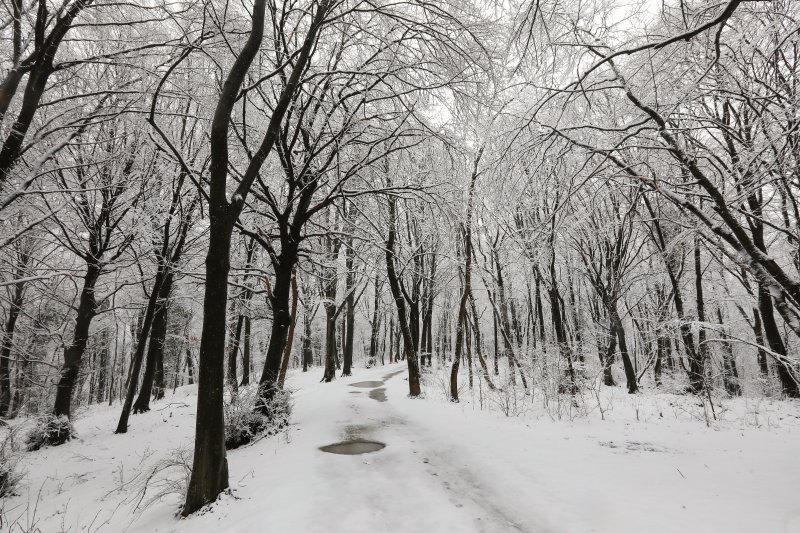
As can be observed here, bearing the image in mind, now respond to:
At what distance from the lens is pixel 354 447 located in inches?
232

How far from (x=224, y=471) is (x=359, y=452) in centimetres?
205

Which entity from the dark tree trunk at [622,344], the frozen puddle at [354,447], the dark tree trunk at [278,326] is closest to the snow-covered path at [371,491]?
the frozen puddle at [354,447]

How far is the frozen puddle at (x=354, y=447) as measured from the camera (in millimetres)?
5660

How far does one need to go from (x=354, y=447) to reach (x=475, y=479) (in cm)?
220

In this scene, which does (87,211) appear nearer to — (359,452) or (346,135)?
(346,135)

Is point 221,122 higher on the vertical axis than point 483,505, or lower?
higher

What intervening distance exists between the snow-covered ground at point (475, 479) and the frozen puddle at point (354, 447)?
0.20 meters

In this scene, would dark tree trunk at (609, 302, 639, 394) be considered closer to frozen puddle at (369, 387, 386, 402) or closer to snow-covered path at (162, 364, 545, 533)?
frozen puddle at (369, 387, 386, 402)

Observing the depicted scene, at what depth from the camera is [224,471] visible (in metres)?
4.19

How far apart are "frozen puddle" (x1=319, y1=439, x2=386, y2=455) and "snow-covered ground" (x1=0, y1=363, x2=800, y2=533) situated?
204 mm

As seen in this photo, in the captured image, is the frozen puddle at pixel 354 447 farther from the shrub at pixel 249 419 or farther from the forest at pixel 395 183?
the shrub at pixel 249 419

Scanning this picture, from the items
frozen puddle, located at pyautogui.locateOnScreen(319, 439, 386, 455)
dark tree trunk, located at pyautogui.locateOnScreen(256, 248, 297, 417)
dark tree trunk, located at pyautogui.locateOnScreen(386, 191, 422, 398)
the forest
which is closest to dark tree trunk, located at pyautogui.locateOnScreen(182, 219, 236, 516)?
the forest

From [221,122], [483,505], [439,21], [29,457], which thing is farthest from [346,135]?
[29,457]

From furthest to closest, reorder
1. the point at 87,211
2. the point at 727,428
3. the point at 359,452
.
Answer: the point at 87,211 → the point at 727,428 → the point at 359,452
